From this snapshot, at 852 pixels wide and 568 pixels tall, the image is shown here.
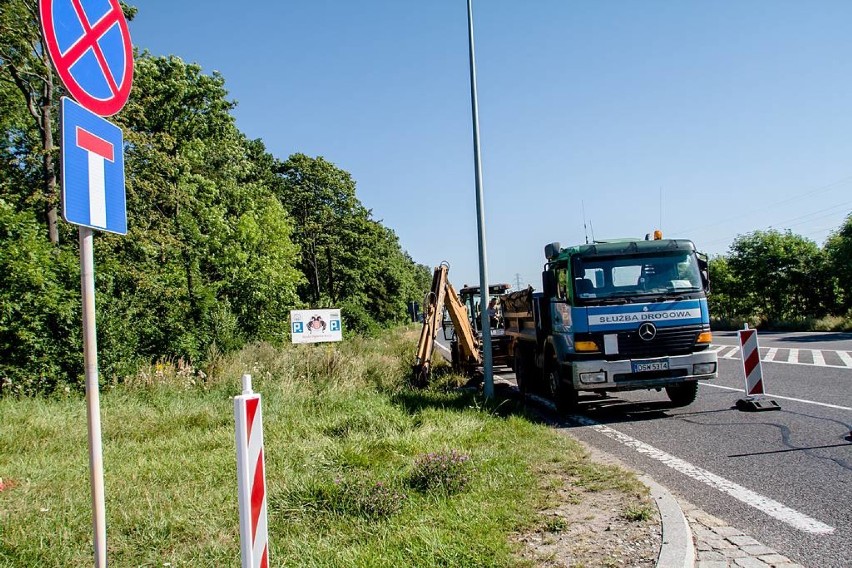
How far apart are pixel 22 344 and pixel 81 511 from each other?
8497 millimetres

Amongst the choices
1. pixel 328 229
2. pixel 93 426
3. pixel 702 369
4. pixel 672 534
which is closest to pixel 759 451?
pixel 702 369

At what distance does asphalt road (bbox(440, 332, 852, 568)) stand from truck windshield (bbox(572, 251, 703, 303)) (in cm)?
197

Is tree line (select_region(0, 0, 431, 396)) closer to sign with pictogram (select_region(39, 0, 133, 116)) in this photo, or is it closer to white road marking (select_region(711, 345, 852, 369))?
sign with pictogram (select_region(39, 0, 133, 116))

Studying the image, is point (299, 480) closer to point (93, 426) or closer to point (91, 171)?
point (93, 426)

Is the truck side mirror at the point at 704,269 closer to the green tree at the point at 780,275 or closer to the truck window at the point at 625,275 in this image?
the truck window at the point at 625,275

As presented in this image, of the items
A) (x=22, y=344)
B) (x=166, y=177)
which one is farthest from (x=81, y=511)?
(x=166, y=177)

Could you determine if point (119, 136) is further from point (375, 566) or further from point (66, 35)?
point (375, 566)

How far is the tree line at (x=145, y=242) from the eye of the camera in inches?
477

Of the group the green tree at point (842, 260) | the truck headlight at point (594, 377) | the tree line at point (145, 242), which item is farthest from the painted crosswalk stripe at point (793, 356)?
the tree line at point (145, 242)

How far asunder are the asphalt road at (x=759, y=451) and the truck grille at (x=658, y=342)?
3.34ft

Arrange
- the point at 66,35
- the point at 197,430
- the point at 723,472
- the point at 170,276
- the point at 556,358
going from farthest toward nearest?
the point at 170,276
the point at 556,358
the point at 197,430
the point at 723,472
the point at 66,35

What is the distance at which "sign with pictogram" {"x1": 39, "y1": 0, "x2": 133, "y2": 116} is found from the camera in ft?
8.79

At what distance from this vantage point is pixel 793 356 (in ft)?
52.1

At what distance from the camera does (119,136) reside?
3.08 m
